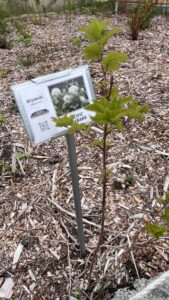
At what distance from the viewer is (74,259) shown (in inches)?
80.4

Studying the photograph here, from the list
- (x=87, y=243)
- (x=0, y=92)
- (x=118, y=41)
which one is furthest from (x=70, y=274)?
(x=118, y=41)

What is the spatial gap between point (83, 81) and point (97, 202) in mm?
1079

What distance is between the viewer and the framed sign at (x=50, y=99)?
1420mm

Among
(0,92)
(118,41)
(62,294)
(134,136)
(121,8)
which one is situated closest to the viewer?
(62,294)

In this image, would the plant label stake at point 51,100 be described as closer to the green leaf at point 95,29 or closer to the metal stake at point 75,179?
the metal stake at point 75,179

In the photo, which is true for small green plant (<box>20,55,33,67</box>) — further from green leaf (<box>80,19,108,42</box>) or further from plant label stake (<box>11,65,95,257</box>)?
green leaf (<box>80,19,108,42</box>)

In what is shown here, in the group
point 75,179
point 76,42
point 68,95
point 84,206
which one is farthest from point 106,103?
point 76,42

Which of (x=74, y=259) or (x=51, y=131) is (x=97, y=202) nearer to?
(x=74, y=259)

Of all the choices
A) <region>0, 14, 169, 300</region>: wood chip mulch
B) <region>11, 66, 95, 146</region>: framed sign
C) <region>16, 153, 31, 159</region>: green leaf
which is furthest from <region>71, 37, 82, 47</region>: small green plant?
<region>11, 66, 95, 146</region>: framed sign

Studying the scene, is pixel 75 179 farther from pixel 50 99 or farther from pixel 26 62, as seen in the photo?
pixel 26 62

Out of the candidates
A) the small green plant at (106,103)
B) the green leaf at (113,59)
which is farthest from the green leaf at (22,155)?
the green leaf at (113,59)

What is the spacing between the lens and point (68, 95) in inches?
58.9

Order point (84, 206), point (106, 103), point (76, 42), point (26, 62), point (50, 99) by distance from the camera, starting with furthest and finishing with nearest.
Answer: point (76, 42) < point (26, 62) < point (84, 206) < point (50, 99) < point (106, 103)

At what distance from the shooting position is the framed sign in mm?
1420
